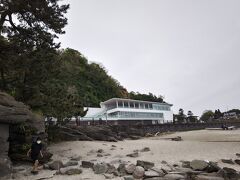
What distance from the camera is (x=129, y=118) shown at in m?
62.7

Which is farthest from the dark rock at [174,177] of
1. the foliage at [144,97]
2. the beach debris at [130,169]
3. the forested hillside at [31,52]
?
the foliage at [144,97]

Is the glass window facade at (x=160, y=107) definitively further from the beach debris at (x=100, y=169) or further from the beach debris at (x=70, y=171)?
the beach debris at (x=70, y=171)

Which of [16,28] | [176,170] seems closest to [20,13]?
[16,28]

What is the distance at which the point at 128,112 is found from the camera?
209 ft

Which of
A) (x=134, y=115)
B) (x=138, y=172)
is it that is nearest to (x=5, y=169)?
(x=138, y=172)

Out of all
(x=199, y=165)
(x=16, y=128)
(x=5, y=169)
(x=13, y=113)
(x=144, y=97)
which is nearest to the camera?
(x=5, y=169)

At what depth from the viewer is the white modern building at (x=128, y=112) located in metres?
58.6

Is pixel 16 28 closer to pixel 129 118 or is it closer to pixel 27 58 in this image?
pixel 27 58

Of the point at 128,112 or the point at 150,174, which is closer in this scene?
the point at 150,174

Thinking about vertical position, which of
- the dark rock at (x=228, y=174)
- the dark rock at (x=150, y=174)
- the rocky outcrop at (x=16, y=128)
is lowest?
the dark rock at (x=228, y=174)

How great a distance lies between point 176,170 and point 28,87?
487 inches

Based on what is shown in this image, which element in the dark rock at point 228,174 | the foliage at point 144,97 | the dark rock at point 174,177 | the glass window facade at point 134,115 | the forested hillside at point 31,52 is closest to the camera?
the dark rock at point 174,177

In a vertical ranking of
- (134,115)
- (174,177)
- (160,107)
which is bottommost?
(174,177)

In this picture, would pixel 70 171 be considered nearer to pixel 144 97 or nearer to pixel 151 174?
pixel 151 174
